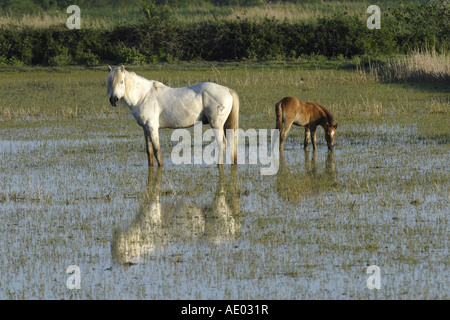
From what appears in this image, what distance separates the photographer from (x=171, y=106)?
1229 centimetres

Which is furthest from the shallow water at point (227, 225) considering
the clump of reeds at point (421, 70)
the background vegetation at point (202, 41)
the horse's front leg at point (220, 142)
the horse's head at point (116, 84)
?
the background vegetation at point (202, 41)

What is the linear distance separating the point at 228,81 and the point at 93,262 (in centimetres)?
1868

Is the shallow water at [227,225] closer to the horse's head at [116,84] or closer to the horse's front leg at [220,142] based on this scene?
the horse's front leg at [220,142]

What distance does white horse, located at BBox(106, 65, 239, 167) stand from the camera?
478 inches

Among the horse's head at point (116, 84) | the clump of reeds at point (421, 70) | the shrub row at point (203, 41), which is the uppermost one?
the shrub row at point (203, 41)

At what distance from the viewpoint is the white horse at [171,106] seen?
1213cm

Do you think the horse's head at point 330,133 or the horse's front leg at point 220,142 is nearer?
the horse's front leg at point 220,142

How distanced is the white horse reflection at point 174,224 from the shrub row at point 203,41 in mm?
22718

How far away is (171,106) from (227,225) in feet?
12.7

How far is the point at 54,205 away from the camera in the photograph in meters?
9.91

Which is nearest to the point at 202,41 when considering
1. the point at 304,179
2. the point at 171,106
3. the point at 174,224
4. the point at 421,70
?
the point at 421,70

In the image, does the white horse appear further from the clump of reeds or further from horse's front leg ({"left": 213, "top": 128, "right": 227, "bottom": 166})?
the clump of reeds

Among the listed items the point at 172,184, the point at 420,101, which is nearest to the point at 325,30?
the point at 420,101

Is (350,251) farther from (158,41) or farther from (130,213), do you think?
(158,41)
